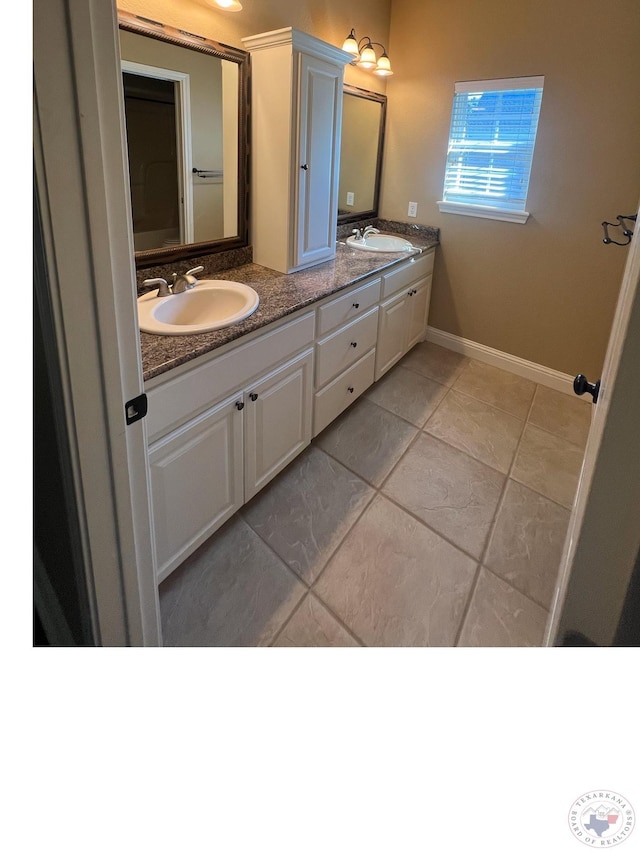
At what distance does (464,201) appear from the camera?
3.38 metres

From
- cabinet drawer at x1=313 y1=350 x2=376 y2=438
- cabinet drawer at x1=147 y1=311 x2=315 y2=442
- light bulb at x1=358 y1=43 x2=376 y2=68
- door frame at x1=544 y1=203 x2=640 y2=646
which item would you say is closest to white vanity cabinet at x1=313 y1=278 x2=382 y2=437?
cabinet drawer at x1=313 y1=350 x2=376 y2=438

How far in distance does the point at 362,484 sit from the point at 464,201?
2.20m

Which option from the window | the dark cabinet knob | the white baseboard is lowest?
the white baseboard

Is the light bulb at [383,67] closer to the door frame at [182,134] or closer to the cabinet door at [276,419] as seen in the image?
the door frame at [182,134]

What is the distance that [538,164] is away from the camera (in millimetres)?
2980

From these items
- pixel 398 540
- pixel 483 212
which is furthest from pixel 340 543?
pixel 483 212

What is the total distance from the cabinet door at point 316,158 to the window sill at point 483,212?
A: 1.16 meters

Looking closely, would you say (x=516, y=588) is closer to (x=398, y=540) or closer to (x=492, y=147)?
(x=398, y=540)

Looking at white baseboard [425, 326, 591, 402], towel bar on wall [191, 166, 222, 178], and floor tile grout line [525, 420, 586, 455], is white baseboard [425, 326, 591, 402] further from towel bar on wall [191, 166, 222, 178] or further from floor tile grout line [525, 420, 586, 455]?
towel bar on wall [191, 166, 222, 178]

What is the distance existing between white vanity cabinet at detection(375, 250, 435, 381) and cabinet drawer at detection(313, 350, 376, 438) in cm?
15

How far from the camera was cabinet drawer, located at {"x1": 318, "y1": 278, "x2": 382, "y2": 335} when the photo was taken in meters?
2.29

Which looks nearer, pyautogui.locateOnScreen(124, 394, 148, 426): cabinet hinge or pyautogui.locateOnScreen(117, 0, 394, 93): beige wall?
pyautogui.locateOnScreen(124, 394, 148, 426): cabinet hinge

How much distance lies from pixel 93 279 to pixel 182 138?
1.59 meters
